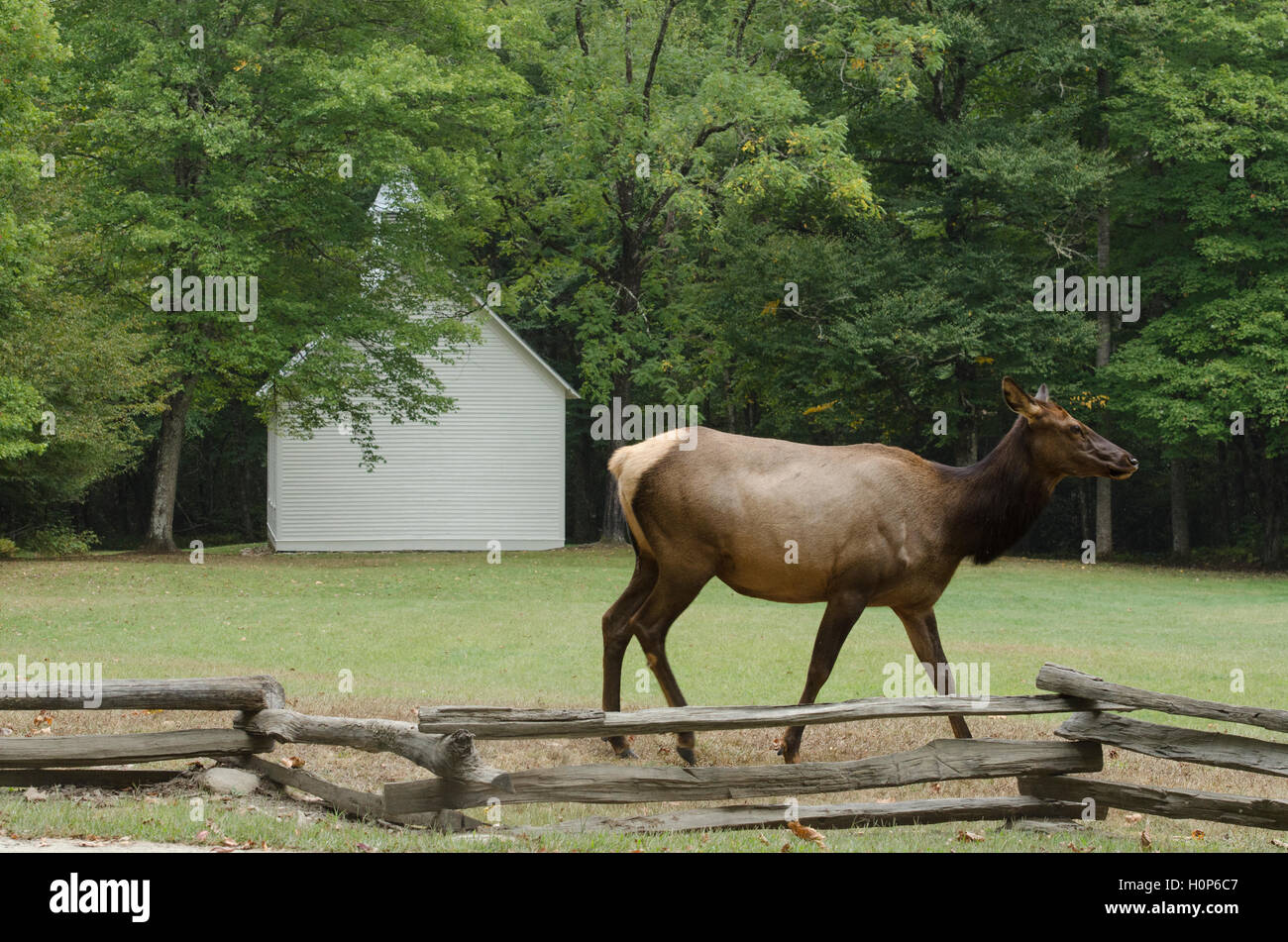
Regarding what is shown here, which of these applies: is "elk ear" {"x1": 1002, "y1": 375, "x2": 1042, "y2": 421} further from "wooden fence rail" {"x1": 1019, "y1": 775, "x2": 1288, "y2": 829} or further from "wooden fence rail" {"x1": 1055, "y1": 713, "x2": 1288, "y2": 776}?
"wooden fence rail" {"x1": 1019, "y1": 775, "x2": 1288, "y2": 829}

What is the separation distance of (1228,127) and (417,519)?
2509cm

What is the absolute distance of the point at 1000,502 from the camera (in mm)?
9789

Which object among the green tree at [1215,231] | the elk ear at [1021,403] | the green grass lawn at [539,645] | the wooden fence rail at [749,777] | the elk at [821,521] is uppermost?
the green tree at [1215,231]

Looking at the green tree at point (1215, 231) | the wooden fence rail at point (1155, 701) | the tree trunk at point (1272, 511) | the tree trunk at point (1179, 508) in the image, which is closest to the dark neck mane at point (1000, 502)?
the wooden fence rail at point (1155, 701)

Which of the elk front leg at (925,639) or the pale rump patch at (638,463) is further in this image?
the elk front leg at (925,639)

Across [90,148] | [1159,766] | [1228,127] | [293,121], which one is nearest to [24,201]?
[90,148]

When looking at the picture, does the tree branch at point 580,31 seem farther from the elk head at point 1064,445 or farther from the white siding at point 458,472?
the elk head at point 1064,445

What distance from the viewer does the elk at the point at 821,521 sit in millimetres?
9352

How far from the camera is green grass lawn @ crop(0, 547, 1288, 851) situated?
8008 mm

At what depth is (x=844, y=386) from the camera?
37156 millimetres

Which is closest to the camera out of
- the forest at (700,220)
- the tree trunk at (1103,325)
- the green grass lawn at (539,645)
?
the green grass lawn at (539,645)

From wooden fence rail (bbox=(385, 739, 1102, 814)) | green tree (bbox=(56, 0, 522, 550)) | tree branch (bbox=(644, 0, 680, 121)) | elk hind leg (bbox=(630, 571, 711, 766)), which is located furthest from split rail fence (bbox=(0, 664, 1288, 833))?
tree branch (bbox=(644, 0, 680, 121))

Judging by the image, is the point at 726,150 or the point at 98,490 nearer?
the point at 726,150

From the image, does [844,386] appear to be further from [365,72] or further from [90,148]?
[90,148]
